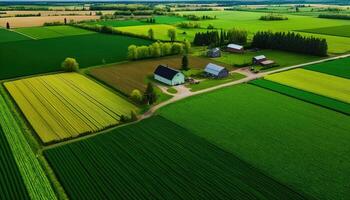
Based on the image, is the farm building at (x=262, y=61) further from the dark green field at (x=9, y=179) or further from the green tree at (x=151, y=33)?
the dark green field at (x=9, y=179)

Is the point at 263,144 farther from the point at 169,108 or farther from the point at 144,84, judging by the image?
the point at 144,84

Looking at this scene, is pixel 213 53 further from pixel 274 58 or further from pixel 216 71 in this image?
pixel 216 71

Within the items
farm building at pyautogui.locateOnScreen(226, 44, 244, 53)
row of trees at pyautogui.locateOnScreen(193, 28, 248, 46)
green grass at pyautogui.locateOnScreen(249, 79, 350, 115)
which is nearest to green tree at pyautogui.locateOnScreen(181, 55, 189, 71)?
green grass at pyautogui.locateOnScreen(249, 79, 350, 115)

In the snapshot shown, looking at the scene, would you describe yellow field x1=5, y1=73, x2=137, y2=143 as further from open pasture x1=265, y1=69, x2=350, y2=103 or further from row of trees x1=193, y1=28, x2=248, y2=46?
row of trees x1=193, y1=28, x2=248, y2=46

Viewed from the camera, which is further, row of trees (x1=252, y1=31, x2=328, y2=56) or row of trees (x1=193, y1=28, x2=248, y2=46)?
row of trees (x1=193, y1=28, x2=248, y2=46)

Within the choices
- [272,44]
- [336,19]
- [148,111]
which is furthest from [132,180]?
[336,19]

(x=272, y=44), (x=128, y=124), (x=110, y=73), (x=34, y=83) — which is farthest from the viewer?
(x=272, y=44)

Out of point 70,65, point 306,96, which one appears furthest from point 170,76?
point 306,96
